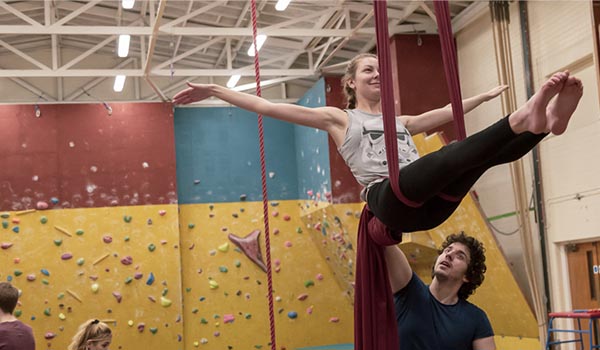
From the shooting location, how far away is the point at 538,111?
7.79 ft

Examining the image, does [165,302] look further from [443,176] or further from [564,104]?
[564,104]

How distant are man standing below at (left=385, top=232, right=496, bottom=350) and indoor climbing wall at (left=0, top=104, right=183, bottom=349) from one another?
8.71m

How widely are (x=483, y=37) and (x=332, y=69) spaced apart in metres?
2.54

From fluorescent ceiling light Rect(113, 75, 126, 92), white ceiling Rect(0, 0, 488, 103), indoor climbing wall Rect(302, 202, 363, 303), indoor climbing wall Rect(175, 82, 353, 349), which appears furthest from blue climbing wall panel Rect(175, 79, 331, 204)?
fluorescent ceiling light Rect(113, 75, 126, 92)

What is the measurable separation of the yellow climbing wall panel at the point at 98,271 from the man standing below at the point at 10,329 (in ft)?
25.7

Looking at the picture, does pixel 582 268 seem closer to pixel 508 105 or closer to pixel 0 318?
pixel 508 105

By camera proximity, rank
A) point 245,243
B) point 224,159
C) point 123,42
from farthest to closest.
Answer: point 224,159 → point 245,243 → point 123,42

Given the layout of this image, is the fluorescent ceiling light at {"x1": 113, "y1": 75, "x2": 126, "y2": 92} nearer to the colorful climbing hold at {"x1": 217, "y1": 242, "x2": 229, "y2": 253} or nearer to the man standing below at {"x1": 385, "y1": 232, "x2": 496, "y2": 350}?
the colorful climbing hold at {"x1": 217, "y1": 242, "x2": 229, "y2": 253}

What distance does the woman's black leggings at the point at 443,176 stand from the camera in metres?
2.44

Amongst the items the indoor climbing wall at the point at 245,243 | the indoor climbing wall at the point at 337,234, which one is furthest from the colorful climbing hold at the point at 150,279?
the indoor climbing wall at the point at 337,234

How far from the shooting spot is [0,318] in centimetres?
377

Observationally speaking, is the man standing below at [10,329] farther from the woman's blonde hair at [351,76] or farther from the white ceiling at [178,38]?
the white ceiling at [178,38]

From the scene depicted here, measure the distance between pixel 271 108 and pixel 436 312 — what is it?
44.7 inches

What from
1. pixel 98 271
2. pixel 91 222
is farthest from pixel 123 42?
pixel 98 271
